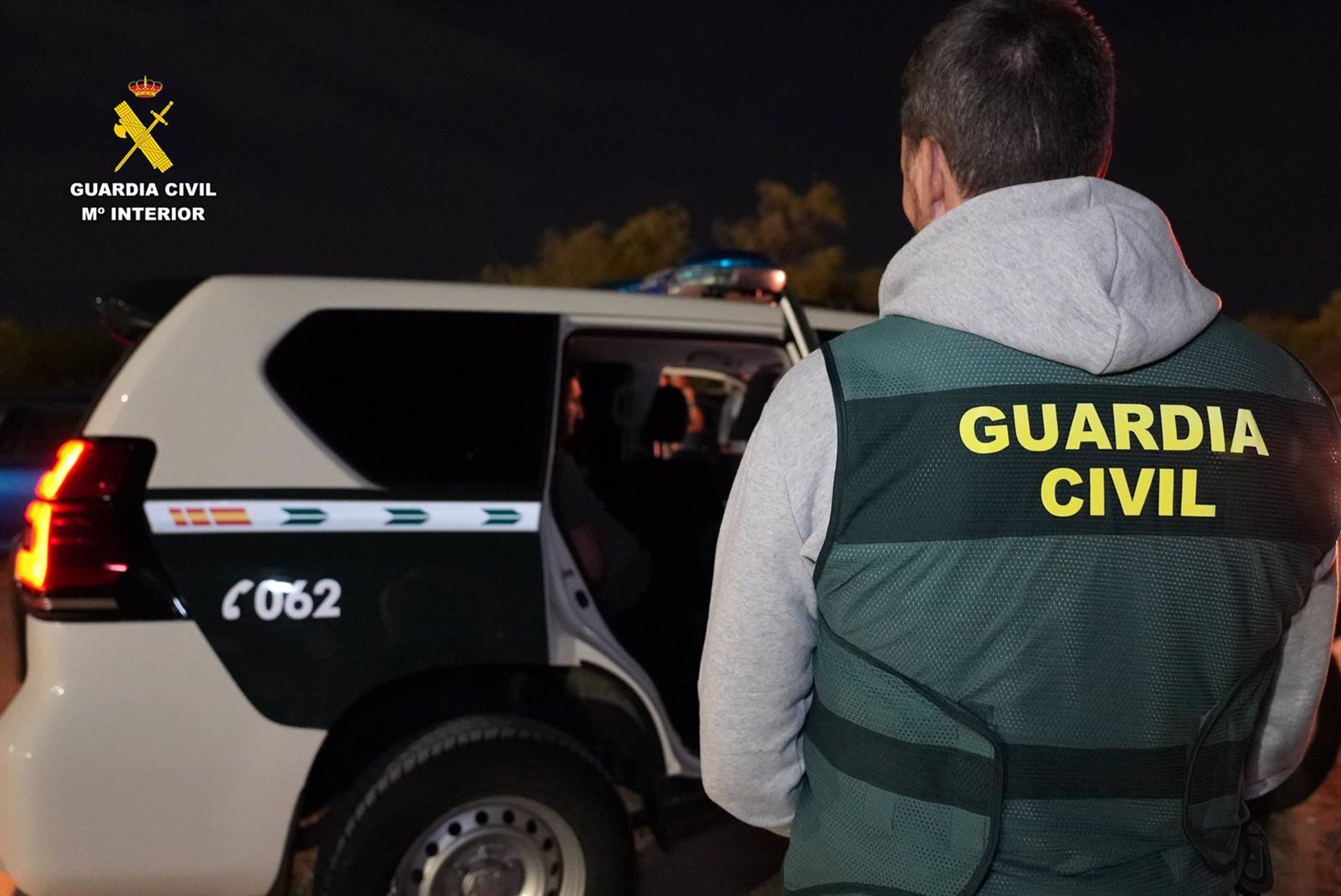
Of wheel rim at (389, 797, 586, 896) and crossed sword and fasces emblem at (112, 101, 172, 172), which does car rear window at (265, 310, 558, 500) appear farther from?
crossed sword and fasces emblem at (112, 101, 172, 172)

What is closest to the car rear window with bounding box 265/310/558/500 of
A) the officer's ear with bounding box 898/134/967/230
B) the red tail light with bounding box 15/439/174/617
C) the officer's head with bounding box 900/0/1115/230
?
the red tail light with bounding box 15/439/174/617

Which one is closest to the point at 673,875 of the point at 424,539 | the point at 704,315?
the point at 424,539

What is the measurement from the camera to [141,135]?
9.74 metres

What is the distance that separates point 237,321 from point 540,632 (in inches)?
40.9

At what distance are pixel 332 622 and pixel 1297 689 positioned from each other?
75.3 inches

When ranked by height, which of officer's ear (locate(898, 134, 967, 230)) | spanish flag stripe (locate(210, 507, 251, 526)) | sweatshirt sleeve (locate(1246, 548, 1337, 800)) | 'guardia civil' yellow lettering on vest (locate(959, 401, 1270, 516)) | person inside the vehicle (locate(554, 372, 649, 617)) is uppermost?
officer's ear (locate(898, 134, 967, 230))

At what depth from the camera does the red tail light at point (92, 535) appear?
2180 mm

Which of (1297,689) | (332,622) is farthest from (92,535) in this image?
(1297,689)

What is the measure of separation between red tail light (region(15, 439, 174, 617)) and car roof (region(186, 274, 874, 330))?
17.0 inches

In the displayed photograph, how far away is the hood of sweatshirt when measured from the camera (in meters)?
1.05

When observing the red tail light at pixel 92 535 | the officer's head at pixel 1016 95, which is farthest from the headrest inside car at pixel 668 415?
the officer's head at pixel 1016 95

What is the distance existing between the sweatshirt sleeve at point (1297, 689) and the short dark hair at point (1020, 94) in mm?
611

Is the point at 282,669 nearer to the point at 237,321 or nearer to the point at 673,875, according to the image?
the point at 237,321

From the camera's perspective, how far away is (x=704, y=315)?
2.90 m
